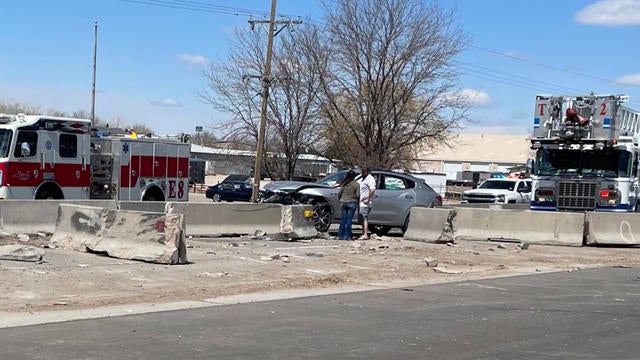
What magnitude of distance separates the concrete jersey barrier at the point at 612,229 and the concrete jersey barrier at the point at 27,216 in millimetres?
12934

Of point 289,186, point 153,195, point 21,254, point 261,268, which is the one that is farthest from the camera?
point 153,195

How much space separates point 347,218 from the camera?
17906 mm

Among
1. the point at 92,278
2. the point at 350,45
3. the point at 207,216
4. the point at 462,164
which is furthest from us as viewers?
the point at 462,164

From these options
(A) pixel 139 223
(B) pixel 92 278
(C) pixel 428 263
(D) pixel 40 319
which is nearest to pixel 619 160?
(C) pixel 428 263

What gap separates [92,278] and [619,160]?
1567 centimetres

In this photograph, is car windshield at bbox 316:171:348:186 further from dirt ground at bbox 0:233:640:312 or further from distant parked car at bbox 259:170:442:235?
dirt ground at bbox 0:233:640:312

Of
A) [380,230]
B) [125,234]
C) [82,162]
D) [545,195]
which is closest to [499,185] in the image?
[545,195]

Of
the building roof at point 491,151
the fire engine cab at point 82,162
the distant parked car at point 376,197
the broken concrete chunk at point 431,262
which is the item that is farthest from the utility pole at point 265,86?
the building roof at point 491,151

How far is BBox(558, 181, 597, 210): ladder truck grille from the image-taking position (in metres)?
21.6

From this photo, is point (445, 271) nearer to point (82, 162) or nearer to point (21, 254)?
point (21, 254)

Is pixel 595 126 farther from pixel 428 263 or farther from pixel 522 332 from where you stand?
pixel 522 332

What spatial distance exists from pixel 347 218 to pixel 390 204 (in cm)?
187

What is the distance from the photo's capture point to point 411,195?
19.5m

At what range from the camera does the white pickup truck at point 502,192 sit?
3669 cm
